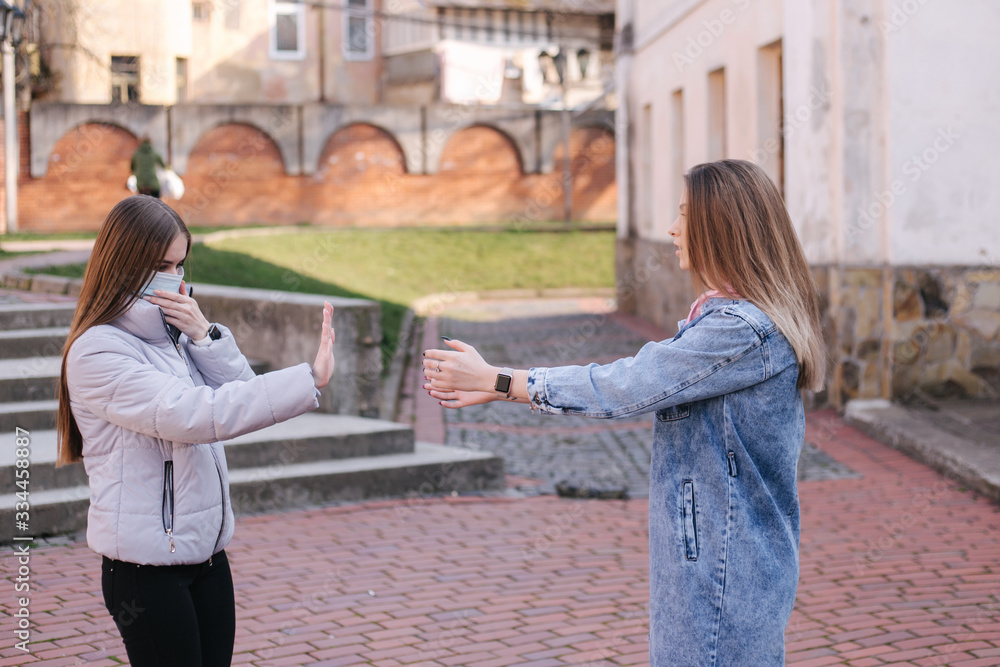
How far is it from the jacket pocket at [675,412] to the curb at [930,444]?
5207 millimetres

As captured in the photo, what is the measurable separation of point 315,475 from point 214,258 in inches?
356

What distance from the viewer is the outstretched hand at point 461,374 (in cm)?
234

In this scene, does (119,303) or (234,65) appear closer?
(119,303)

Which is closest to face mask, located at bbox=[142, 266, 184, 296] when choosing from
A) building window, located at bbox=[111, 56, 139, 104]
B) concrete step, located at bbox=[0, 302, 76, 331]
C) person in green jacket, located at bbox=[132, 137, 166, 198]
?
concrete step, located at bbox=[0, 302, 76, 331]

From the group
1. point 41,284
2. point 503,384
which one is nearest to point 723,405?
point 503,384

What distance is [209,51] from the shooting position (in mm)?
36094

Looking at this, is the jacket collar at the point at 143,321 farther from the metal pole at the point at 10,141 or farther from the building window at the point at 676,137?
the metal pole at the point at 10,141

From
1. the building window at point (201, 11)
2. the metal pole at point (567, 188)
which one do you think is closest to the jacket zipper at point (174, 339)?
the metal pole at point (567, 188)

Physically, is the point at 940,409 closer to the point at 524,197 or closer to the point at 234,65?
the point at 524,197

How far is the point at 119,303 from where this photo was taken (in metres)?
2.65

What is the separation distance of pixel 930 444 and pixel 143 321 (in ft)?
21.5

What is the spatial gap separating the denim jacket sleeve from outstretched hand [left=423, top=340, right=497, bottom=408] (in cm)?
13

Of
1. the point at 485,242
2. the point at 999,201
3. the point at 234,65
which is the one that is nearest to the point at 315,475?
the point at 999,201

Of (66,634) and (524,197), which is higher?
(524,197)
